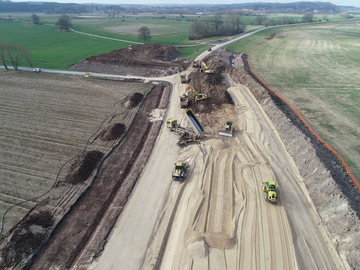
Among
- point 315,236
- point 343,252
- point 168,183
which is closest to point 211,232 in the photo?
point 168,183

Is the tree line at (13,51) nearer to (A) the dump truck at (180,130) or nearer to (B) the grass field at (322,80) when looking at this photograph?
(A) the dump truck at (180,130)

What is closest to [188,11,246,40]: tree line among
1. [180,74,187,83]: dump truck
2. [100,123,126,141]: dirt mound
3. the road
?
[180,74,187,83]: dump truck

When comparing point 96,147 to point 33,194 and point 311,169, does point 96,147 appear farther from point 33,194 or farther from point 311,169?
point 311,169

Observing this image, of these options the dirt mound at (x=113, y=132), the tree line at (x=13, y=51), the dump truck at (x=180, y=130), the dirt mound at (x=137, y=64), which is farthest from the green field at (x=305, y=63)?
the dirt mound at (x=113, y=132)

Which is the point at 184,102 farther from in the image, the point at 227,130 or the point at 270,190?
the point at 270,190

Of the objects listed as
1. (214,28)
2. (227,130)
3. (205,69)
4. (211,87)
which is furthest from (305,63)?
(214,28)

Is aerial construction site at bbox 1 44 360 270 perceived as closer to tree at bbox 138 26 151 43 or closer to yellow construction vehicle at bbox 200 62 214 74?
yellow construction vehicle at bbox 200 62 214 74
